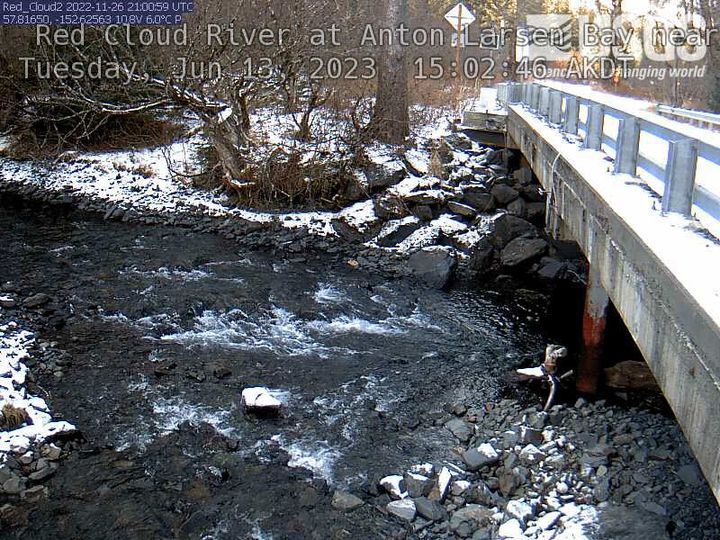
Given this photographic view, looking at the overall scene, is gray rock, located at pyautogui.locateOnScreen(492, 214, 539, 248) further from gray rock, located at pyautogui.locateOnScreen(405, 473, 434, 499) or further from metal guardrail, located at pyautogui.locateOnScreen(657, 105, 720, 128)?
gray rock, located at pyautogui.locateOnScreen(405, 473, 434, 499)

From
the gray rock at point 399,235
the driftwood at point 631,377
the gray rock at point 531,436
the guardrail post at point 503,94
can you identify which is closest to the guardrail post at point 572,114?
the driftwood at point 631,377

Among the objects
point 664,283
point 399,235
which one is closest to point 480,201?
point 399,235

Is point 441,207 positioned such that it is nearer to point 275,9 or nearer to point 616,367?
point 275,9

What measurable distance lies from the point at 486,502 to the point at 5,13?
1977 cm

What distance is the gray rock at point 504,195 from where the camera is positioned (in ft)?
56.5

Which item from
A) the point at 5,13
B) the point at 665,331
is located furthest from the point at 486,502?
the point at 5,13

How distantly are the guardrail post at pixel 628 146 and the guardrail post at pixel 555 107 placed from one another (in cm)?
560

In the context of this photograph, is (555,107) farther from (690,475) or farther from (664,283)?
(664,283)

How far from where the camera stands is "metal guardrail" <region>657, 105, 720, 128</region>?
13.7 metres

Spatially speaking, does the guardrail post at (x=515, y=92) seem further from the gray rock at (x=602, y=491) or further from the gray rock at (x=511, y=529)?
the gray rock at (x=511, y=529)

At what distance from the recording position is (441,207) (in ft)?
56.1

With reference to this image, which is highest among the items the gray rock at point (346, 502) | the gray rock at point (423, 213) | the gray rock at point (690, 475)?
the gray rock at point (423, 213)

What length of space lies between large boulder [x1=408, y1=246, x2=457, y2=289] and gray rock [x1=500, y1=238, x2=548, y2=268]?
1029 mm

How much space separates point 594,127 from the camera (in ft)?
33.4
